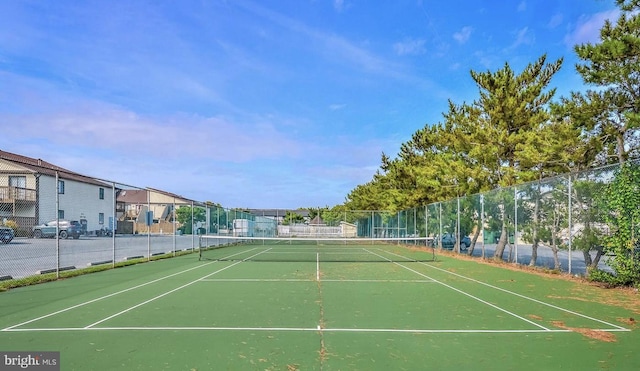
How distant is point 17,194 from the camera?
37.4 feet

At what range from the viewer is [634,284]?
9.89 m

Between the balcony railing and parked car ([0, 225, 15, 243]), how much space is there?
2.25ft

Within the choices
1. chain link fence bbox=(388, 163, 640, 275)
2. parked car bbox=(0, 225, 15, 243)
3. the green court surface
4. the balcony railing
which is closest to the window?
the balcony railing

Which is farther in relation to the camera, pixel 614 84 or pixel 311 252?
pixel 311 252

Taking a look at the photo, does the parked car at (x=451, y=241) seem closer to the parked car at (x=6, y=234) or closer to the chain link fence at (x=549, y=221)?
the chain link fence at (x=549, y=221)

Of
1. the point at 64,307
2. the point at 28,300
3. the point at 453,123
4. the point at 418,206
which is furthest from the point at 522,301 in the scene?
the point at 418,206

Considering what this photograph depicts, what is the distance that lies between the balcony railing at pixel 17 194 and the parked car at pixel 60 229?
2.46ft

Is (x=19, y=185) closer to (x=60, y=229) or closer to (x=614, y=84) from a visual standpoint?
(x=60, y=229)

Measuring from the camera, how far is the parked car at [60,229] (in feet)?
38.1

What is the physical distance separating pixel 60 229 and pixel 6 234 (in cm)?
151

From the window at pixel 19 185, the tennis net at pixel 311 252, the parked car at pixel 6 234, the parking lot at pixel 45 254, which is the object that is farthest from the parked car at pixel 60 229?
the tennis net at pixel 311 252

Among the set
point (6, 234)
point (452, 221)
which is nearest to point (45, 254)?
point (6, 234)

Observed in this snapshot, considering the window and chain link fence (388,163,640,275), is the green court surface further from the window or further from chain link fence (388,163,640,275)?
the window

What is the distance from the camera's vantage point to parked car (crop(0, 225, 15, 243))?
1083cm
